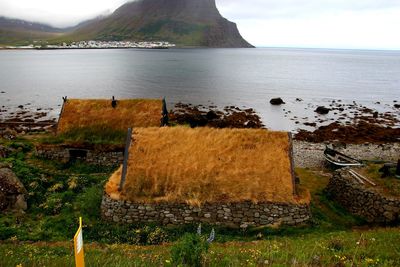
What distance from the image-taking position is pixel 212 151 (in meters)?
18.7

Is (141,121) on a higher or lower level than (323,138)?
higher

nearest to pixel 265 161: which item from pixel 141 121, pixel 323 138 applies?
pixel 141 121

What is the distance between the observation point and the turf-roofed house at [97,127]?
1011 inches

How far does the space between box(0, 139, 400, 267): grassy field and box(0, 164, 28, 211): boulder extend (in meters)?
0.55

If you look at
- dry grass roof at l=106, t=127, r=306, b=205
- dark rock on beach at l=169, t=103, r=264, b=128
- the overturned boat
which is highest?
dry grass roof at l=106, t=127, r=306, b=205

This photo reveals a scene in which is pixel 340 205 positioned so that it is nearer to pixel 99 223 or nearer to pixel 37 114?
pixel 99 223

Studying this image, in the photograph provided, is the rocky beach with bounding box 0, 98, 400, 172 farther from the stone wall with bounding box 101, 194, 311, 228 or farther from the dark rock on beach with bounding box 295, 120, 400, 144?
the stone wall with bounding box 101, 194, 311, 228

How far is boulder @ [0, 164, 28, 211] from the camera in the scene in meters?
18.4

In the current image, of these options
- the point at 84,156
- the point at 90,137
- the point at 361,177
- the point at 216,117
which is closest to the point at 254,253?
the point at 361,177

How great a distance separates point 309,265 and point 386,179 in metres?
12.4

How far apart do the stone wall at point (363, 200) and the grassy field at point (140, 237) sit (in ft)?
1.88

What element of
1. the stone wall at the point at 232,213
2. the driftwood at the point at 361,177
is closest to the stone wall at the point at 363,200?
the driftwood at the point at 361,177

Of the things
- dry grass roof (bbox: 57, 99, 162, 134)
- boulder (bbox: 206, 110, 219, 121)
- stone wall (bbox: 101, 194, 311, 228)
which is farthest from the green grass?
boulder (bbox: 206, 110, 219, 121)

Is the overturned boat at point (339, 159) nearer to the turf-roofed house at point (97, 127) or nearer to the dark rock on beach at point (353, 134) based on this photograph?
the dark rock on beach at point (353, 134)
